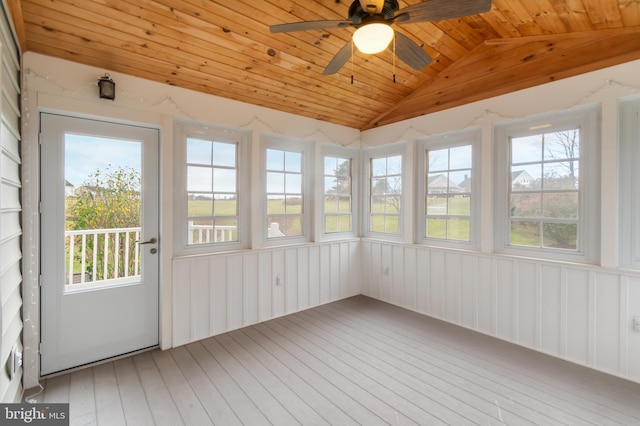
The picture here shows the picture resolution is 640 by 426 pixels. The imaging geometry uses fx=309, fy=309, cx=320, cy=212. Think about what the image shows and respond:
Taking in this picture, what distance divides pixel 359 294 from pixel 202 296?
234 centimetres

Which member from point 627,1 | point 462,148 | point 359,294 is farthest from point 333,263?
point 627,1

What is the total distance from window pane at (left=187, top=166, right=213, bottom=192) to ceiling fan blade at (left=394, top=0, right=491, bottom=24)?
91.8 inches

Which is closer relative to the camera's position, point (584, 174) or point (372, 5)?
point (372, 5)

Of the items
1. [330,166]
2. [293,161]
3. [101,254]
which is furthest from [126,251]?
[330,166]

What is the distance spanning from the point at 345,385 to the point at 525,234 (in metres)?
2.27

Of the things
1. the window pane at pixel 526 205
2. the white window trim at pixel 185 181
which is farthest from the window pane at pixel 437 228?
the white window trim at pixel 185 181

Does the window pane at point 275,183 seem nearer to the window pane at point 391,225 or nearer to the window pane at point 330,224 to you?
the window pane at point 330,224

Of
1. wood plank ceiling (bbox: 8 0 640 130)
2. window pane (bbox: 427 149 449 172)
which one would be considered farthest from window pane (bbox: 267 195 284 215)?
window pane (bbox: 427 149 449 172)

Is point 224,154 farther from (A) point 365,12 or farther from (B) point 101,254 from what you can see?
(A) point 365,12

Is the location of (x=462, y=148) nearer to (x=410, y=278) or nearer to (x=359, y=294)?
(x=410, y=278)

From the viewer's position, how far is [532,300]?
9.57 ft

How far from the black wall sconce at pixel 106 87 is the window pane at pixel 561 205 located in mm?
3961

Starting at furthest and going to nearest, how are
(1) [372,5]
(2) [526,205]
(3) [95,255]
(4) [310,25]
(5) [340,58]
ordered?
1. (2) [526,205]
2. (3) [95,255]
3. (5) [340,58]
4. (4) [310,25]
5. (1) [372,5]

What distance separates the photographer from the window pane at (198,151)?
10.4ft
